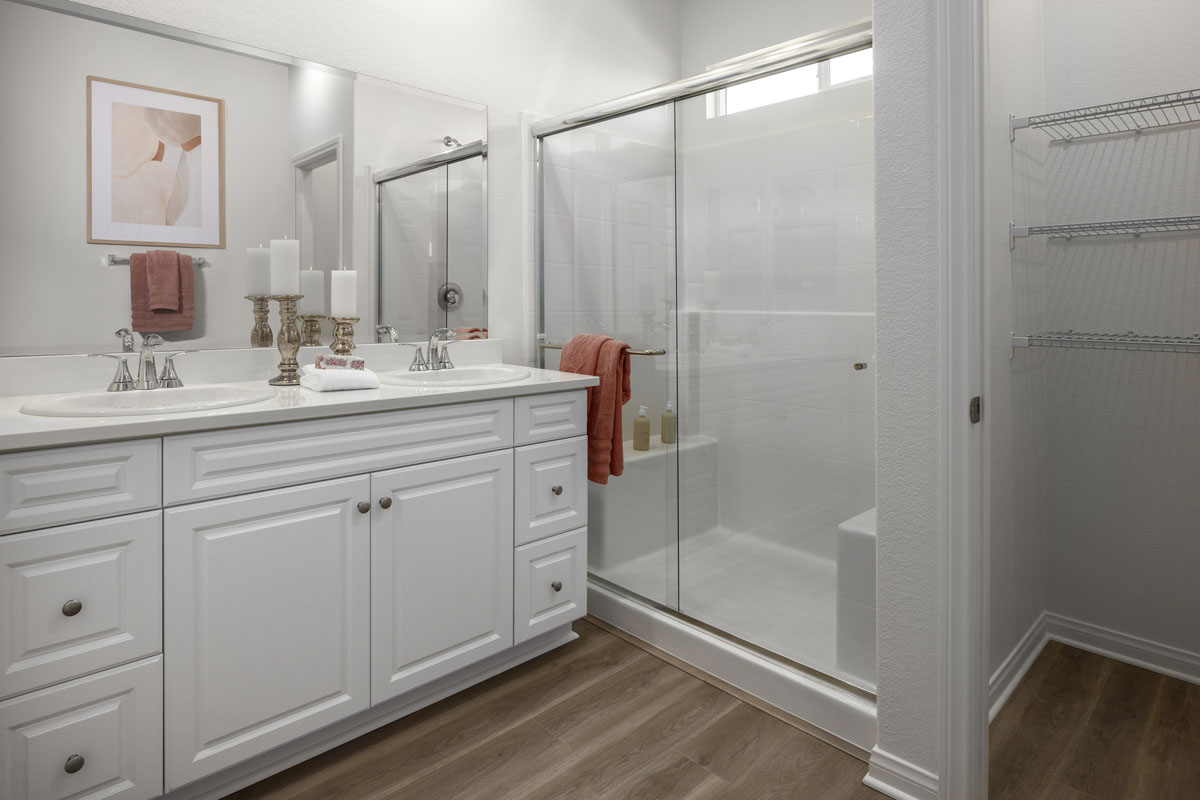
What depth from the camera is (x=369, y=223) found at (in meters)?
2.15

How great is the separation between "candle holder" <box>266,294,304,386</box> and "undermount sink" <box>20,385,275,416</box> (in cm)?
7

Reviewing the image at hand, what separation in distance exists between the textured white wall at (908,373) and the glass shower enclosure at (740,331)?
1.20ft

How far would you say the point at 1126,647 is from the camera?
7.04 feet

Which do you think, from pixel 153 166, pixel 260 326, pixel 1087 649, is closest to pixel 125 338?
pixel 260 326

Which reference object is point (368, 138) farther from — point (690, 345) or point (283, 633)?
point (283, 633)

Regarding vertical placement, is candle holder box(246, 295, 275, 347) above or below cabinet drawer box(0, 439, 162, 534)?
above

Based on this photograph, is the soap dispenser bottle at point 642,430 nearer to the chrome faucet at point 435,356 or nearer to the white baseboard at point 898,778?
the chrome faucet at point 435,356

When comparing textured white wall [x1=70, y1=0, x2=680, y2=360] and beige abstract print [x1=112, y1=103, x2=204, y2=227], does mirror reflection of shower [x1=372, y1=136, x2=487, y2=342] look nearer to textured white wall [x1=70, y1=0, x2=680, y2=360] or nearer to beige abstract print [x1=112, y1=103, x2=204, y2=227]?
textured white wall [x1=70, y1=0, x2=680, y2=360]

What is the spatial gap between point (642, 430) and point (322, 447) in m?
1.09

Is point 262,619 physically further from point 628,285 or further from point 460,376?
point 628,285

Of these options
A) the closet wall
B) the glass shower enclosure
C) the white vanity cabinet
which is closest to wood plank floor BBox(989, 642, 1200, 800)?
the closet wall

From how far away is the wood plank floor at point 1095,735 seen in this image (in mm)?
1586

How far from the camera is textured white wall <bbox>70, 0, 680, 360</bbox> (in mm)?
1961

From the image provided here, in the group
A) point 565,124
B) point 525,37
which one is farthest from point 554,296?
point 525,37
